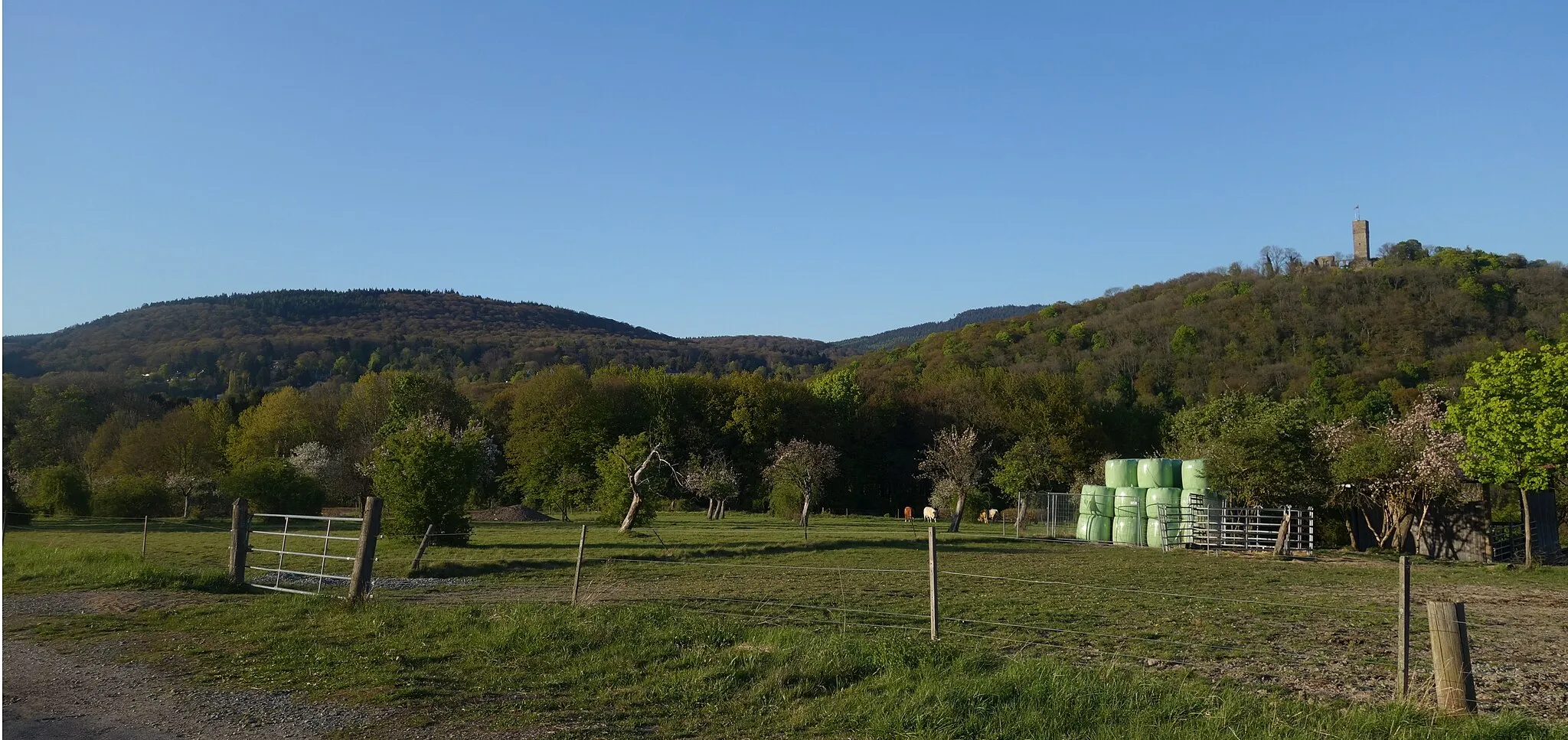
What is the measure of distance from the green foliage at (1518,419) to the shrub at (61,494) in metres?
48.1

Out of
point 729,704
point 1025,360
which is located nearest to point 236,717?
point 729,704

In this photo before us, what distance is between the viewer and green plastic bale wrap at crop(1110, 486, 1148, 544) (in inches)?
1329

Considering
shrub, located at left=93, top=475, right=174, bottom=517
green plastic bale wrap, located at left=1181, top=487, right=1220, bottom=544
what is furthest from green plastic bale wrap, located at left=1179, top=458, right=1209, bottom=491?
shrub, located at left=93, top=475, right=174, bottom=517

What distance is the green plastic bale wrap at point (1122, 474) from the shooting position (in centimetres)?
3491

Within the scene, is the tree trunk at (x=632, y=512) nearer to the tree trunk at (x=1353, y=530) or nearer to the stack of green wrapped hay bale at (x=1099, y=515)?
the stack of green wrapped hay bale at (x=1099, y=515)

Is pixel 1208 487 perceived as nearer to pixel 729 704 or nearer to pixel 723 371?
pixel 729 704

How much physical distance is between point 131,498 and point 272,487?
544 centimetres

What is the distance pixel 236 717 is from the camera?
7.30m

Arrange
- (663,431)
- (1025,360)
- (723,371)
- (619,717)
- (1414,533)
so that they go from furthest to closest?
(723,371) → (1025,360) → (663,431) → (1414,533) → (619,717)

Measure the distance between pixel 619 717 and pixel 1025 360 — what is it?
284 ft

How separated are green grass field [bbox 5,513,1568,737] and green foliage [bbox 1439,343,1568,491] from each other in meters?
3.93

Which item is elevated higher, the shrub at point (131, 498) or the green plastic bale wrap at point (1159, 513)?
the green plastic bale wrap at point (1159, 513)

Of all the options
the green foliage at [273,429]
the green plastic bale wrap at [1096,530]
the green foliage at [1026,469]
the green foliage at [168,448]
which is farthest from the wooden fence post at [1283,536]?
the green foliage at [273,429]

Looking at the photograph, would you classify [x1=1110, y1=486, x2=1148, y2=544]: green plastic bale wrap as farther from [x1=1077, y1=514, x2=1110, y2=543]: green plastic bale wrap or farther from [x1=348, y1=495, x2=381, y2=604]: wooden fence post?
[x1=348, y1=495, x2=381, y2=604]: wooden fence post
